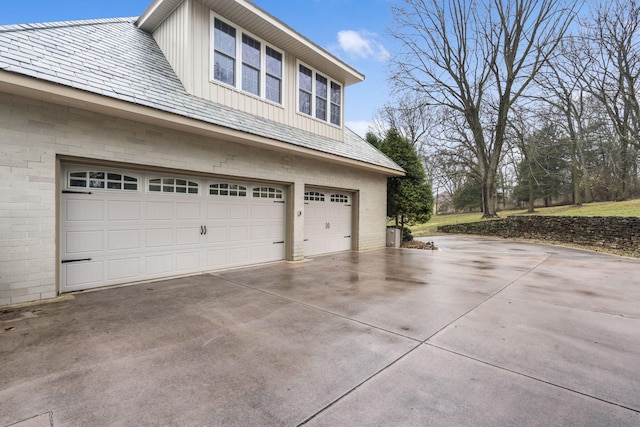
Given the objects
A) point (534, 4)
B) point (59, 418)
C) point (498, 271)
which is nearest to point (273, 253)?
point (498, 271)

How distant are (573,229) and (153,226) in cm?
1596

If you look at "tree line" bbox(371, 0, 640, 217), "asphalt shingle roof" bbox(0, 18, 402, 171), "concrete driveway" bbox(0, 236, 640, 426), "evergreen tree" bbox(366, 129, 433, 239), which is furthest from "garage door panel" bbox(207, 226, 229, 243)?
"tree line" bbox(371, 0, 640, 217)

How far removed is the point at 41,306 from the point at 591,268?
1145 cm

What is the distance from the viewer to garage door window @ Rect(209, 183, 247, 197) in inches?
266

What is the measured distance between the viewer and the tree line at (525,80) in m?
14.9

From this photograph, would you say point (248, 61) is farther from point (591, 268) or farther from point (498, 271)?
point (591, 268)

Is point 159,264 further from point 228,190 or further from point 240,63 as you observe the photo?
point 240,63

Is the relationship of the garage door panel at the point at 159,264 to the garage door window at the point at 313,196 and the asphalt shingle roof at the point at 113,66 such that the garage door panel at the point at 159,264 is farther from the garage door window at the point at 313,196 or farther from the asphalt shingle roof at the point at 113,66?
the garage door window at the point at 313,196

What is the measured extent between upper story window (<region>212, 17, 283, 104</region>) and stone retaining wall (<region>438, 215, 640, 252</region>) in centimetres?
1334

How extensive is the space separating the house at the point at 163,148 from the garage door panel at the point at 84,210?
0.06ft

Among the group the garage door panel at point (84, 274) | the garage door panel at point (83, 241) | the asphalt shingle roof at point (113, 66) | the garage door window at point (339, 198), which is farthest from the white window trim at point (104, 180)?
the garage door window at point (339, 198)

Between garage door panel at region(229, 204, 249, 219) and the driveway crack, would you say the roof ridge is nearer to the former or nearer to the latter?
garage door panel at region(229, 204, 249, 219)

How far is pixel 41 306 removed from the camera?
4.24 m

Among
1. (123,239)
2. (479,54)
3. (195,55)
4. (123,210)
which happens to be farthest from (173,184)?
(479,54)
